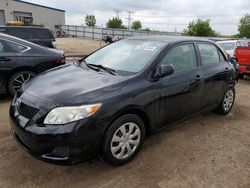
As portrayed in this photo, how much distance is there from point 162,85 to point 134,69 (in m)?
0.43

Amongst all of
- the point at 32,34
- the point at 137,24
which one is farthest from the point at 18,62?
the point at 137,24

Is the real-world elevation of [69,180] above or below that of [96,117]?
below

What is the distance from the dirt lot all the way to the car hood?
884mm

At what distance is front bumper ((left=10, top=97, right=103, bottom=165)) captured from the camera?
2.61 metres

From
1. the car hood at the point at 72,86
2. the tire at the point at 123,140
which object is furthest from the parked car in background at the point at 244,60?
the car hood at the point at 72,86

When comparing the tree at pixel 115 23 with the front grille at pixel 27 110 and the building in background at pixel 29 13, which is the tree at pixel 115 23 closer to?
the building in background at pixel 29 13

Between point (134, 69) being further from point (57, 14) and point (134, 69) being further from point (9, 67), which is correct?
point (57, 14)

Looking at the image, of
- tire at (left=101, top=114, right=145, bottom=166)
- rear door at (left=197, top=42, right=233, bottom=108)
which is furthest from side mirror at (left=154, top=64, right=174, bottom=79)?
rear door at (left=197, top=42, right=233, bottom=108)

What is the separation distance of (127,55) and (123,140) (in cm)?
133

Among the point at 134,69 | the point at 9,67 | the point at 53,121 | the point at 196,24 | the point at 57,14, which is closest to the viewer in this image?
the point at 53,121

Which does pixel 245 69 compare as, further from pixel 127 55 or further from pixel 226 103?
pixel 127 55

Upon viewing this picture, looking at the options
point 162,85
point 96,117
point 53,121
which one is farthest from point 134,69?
point 53,121

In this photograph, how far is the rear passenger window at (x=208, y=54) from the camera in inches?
171

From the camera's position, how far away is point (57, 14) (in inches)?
1833
